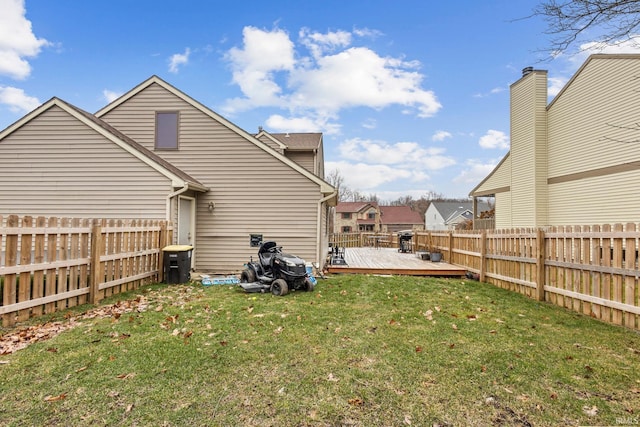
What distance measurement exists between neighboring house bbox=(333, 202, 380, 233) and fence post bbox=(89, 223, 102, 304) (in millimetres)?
48524

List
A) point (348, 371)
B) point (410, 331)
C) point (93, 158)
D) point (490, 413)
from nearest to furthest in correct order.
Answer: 1. point (490, 413)
2. point (348, 371)
3. point (410, 331)
4. point (93, 158)

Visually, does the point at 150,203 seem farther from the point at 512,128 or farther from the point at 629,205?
the point at 512,128

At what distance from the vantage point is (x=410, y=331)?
454cm

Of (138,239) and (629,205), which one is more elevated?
(629,205)

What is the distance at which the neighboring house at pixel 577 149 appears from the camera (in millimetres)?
11391

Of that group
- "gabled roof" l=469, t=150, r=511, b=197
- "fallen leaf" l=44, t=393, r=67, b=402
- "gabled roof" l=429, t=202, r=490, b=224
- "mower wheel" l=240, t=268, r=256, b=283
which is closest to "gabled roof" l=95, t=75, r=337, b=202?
"mower wheel" l=240, t=268, r=256, b=283

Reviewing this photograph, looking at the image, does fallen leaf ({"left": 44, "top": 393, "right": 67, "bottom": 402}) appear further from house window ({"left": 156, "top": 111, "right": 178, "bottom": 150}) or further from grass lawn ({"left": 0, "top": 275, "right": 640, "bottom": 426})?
house window ({"left": 156, "top": 111, "right": 178, "bottom": 150})

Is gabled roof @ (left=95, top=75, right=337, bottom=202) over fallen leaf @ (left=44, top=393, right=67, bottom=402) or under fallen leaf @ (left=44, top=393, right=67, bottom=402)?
over

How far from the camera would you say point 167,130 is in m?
10.6

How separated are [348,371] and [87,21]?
15.9 meters

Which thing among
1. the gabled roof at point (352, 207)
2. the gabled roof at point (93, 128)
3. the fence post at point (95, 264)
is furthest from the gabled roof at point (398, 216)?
the fence post at point (95, 264)

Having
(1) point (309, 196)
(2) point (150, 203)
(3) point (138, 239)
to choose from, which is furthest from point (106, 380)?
(1) point (309, 196)

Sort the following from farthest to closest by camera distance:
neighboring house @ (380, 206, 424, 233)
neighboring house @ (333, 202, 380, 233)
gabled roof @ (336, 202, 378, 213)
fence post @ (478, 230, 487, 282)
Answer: neighboring house @ (380, 206, 424, 233) → gabled roof @ (336, 202, 378, 213) → neighboring house @ (333, 202, 380, 233) → fence post @ (478, 230, 487, 282)

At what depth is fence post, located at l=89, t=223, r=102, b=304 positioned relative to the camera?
594 cm
